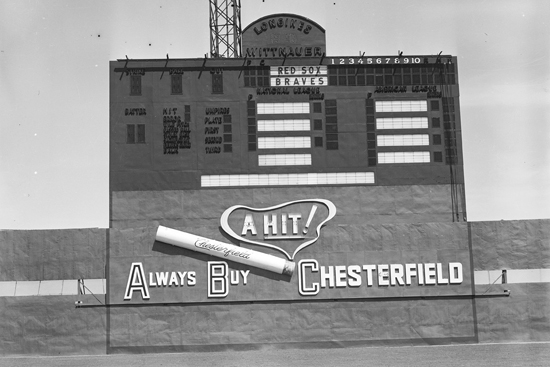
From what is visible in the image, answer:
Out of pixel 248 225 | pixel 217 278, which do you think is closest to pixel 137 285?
pixel 217 278

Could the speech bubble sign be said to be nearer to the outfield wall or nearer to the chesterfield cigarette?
the chesterfield cigarette

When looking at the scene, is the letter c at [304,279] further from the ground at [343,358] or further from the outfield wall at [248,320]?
the ground at [343,358]

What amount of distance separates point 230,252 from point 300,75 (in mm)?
9795

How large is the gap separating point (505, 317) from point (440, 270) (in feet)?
13.5

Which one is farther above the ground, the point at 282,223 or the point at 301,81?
the point at 301,81

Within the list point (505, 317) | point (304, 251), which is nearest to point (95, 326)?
point (304, 251)

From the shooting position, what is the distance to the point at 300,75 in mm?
43969

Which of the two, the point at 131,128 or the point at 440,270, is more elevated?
the point at 131,128

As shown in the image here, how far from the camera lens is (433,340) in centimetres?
4297

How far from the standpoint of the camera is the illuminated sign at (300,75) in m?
43.9

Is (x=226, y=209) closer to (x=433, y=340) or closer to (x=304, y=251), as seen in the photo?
(x=304, y=251)

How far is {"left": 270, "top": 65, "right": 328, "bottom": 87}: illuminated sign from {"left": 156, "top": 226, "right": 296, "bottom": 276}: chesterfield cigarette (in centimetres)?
893

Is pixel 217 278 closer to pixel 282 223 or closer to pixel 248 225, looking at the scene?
pixel 248 225

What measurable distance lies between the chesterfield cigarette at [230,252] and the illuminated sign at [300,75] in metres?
8.93
